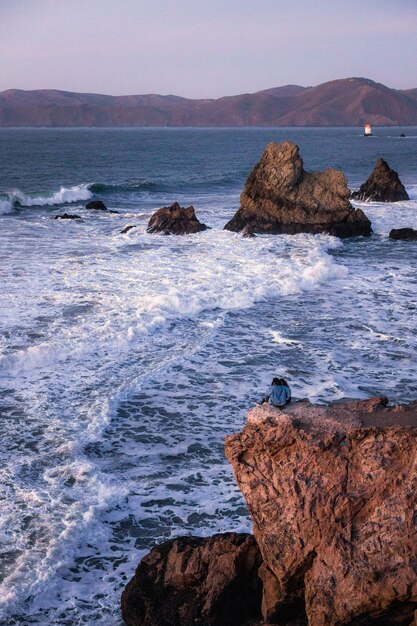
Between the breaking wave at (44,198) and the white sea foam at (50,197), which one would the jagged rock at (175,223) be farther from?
the white sea foam at (50,197)

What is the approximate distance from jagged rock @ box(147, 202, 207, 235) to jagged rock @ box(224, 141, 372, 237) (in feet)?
4.82

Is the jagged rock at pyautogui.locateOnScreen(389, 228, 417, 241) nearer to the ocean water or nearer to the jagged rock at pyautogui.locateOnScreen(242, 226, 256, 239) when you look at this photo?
the ocean water

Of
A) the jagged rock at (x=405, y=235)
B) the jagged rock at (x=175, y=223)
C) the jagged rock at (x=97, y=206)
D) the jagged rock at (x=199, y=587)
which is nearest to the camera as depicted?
the jagged rock at (x=199, y=587)

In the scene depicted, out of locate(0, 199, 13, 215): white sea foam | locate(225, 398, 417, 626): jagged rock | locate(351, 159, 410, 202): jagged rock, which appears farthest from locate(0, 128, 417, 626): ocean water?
locate(351, 159, 410, 202): jagged rock

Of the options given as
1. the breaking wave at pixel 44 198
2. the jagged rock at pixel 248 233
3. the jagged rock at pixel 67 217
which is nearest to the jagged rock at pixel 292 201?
the jagged rock at pixel 248 233

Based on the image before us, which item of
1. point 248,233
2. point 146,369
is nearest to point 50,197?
point 248,233

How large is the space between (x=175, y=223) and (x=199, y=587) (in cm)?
2475

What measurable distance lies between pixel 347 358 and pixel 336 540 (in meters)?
8.17

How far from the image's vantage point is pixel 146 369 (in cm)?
1357

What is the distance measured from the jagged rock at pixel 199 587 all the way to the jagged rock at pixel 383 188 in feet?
118

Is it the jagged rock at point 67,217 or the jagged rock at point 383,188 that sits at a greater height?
the jagged rock at point 383,188

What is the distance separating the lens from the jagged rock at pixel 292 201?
103ft

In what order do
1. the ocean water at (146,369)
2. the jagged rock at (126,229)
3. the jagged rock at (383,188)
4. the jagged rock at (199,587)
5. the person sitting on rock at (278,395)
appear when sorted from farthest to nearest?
the jagged rock at (383,188), the jagged rock at (126,229), the ocean water at (146,369), the person sitting on rock at (278,395), the jagged rock at (199,587)

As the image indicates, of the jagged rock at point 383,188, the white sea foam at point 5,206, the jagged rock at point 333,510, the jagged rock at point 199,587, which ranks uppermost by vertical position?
the jagged rock at point 383,188
